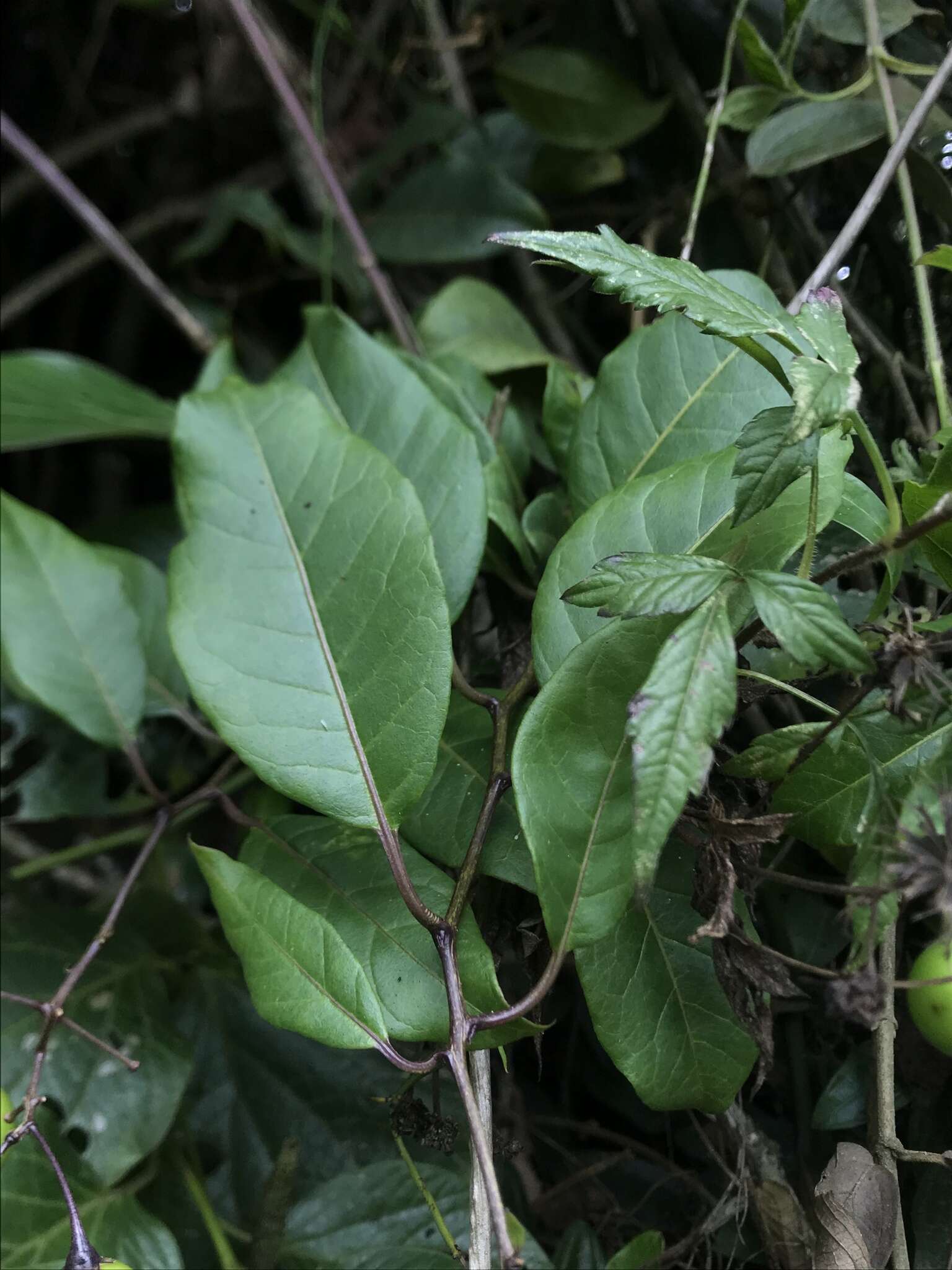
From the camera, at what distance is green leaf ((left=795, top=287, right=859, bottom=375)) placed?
0.37m

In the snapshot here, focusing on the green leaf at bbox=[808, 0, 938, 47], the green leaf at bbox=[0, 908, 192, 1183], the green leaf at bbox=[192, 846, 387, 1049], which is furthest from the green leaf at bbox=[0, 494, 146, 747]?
the green leaf at bbox=[808, 0, 938, 47]

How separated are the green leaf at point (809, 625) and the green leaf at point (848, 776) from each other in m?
0.09

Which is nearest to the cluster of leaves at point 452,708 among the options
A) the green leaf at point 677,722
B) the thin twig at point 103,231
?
the green leaf at point 677,722

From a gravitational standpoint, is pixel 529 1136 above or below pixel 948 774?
below

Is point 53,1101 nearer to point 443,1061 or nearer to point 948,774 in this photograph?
point 443,1061

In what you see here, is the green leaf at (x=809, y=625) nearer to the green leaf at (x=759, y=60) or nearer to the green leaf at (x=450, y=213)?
the green leaf at (x=759, y=60)

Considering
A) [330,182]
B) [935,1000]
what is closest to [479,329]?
[330,182]

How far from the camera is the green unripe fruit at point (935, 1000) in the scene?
43cm

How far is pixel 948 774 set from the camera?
410mm

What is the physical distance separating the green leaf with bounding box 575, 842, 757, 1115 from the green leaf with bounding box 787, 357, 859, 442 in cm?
22

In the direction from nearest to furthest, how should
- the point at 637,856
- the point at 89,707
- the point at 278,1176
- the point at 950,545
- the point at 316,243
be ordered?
the point at 637,856 < the point at 950,545 < the point at 278,1176 < the point at 89,707 < the point at 316,243

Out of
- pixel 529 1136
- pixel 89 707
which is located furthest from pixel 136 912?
pixel 529 1136

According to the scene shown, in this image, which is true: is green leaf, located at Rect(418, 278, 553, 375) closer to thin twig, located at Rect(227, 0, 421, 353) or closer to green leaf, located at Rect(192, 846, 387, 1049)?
thin twig, located at Rect(227, 0, 421, 353)

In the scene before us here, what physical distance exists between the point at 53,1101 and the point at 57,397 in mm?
583
